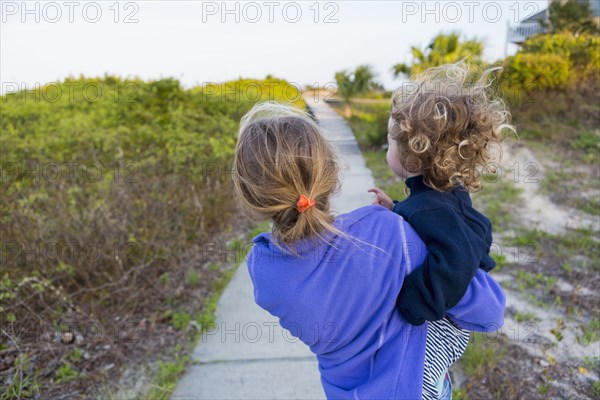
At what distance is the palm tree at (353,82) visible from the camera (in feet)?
55.1

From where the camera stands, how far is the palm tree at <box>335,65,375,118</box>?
55.1ft

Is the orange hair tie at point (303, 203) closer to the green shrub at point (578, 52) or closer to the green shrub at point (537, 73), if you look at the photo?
the green shrub at point (537, 73)

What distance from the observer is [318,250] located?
1320mm

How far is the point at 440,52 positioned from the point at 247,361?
473 inches

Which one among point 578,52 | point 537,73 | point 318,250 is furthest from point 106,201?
point 578,52

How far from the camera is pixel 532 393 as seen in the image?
2541mm

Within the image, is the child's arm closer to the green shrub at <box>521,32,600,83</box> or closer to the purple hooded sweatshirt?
the purple hooded sweatshirt

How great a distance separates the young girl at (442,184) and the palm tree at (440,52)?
465 inches

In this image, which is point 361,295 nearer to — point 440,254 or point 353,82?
point 440,254

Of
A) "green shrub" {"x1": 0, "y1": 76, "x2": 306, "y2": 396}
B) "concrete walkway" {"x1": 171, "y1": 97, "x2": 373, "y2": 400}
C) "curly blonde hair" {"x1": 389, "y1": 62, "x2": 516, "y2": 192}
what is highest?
"curly blonde hair" {"x1": 389, "y1": 62, "x2": 516, "y2": 192}

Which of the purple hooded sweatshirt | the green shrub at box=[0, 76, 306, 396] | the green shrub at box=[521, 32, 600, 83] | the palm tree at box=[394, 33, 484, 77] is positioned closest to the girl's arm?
the purple hooded sweatshirt

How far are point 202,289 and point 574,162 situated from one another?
6388 mm

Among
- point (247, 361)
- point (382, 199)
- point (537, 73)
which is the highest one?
point (537, 73)

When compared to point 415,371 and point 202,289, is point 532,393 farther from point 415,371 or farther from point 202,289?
point 202,289
